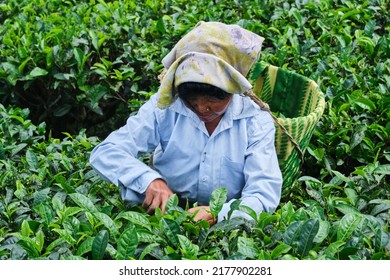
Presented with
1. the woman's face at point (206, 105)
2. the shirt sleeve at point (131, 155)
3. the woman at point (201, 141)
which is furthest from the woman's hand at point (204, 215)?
the woman's face at point (206, 105)

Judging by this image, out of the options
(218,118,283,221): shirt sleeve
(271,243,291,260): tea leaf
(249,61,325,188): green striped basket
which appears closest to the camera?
(271,243,291,260): tea leaf

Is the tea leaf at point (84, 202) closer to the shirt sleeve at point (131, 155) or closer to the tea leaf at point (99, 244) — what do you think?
the shirt sleeve at point (131, 155)

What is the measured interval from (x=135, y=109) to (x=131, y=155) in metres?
1.19

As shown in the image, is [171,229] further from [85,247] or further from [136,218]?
[85,247]

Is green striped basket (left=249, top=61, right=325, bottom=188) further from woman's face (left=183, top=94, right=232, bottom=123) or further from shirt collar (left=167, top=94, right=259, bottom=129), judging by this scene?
woman's face (left=183, top=94, right=232, bottom=123)

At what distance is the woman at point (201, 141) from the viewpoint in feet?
9.47

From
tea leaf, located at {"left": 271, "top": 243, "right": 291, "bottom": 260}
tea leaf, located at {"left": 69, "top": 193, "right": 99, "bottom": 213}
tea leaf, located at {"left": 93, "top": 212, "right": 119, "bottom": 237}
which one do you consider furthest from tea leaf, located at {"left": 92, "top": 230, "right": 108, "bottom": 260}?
tea leaf, located at {"left": 271, "top": 243, "right": 291, "bottom": 260}

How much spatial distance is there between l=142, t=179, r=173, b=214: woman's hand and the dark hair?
1.24 ft

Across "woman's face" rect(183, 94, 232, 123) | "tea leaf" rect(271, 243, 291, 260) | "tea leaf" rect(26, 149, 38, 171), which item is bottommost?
"tea leaf" rect(26, 149, 38, 171)

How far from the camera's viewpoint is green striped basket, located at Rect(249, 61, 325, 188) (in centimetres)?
330

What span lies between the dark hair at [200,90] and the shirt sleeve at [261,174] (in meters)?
0.29
